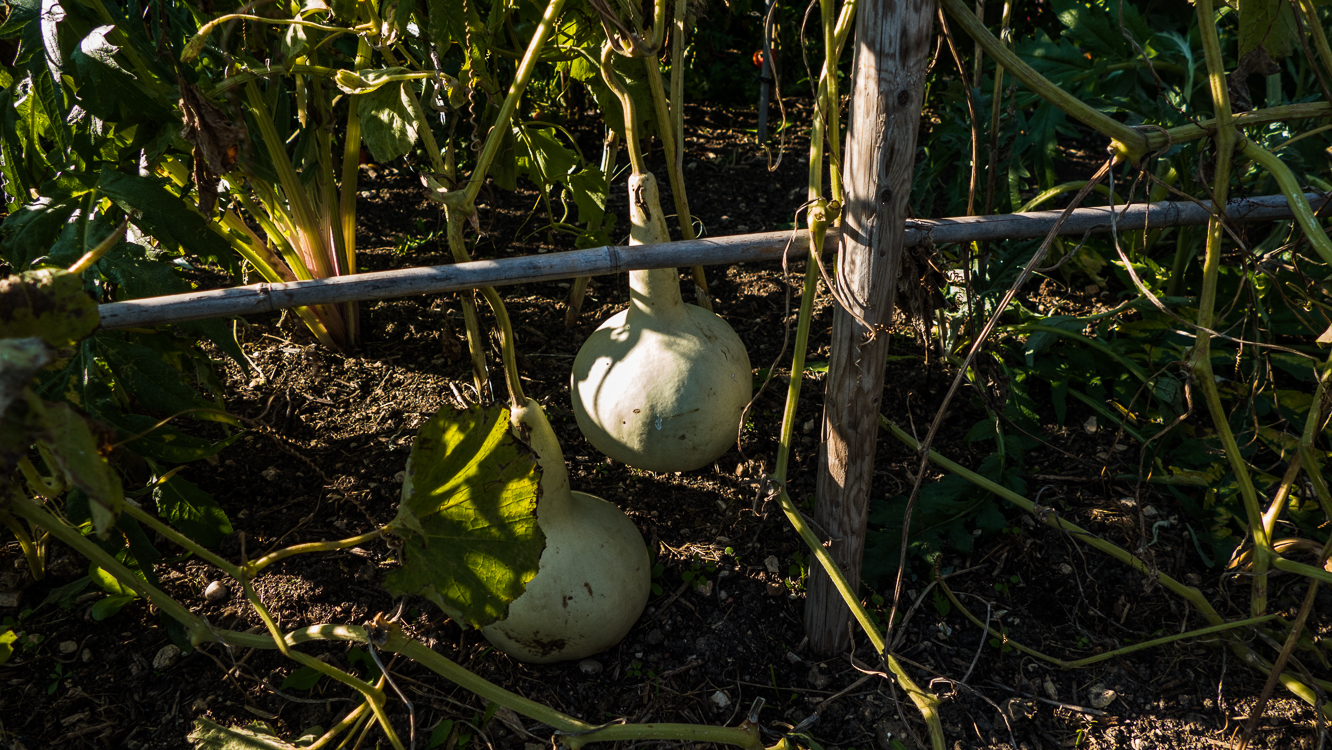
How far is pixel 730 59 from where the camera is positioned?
4348 millimetres

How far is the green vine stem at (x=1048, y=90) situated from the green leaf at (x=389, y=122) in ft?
3.45

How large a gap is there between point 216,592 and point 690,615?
46.0 inches

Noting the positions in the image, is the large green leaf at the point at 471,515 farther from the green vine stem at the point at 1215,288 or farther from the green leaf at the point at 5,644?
the green vine stem at the point at 1215,288

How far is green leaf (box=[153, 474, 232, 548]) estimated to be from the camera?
175cm

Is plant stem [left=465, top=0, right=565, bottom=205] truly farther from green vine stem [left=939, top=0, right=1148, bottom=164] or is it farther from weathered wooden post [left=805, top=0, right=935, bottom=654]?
green vine stem [left=939, top=0, right=1148, bottom=164]

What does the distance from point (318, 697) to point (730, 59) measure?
3818mm

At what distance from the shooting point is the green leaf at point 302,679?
1666 mm

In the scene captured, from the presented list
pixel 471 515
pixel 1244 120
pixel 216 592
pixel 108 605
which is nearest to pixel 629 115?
pixel 471 515

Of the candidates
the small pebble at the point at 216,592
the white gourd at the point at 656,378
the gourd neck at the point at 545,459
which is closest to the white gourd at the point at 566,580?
the gourd neck at the point at 545,459

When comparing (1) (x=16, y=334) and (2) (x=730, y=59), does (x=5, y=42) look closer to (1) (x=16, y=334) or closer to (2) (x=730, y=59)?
(1) (x=16, y=334)

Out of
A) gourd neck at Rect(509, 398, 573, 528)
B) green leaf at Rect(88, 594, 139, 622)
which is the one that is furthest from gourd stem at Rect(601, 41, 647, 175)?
green leaf at Rect(88, 594, 139, 622)

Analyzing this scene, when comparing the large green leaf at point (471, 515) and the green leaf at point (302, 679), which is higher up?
the large green leaf at point (471, 515)

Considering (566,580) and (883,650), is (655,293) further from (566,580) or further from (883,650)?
(883,650)

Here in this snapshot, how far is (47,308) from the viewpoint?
0.88 meters
